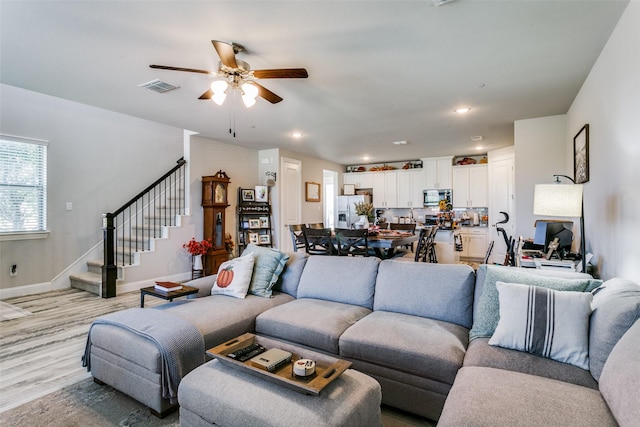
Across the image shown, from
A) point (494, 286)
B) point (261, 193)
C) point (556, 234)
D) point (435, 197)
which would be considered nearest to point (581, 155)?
point (556, 234)

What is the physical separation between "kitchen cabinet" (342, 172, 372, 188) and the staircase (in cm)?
458

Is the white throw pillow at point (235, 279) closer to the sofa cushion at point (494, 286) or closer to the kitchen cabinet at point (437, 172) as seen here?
the sofa cushion at point (494, 286)

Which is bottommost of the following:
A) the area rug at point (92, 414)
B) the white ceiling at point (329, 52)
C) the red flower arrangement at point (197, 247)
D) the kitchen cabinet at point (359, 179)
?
the area rug at point (92, 414)

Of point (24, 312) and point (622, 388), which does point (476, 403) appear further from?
point (24, 312)

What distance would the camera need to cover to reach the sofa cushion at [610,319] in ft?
Result: 4.62

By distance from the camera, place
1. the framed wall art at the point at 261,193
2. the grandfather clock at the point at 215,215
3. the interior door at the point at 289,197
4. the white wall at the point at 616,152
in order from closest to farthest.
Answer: the white wall at the point at 616,152 < the grandfather clock at the point at 215,215 < the framed wall art at the point at 261,193 < the interior door at the point at 289,197

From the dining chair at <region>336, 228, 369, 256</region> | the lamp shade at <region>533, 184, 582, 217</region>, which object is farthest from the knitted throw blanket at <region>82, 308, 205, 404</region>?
the lamp shade at <region>533, 184, 582, 217</region>

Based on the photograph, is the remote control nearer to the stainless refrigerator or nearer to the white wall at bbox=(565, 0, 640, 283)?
the white wall at bbox=(565, 0, 640, 283)

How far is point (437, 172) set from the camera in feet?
26.3

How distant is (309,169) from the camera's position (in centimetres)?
784

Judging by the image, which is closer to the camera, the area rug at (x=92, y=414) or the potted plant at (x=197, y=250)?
the area rug at (x=92, y=414)

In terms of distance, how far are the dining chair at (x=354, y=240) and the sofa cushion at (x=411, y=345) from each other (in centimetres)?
169

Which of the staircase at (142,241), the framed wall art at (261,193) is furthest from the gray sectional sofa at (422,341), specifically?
the framed wall art at (261,193)

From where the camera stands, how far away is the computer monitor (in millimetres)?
3199
